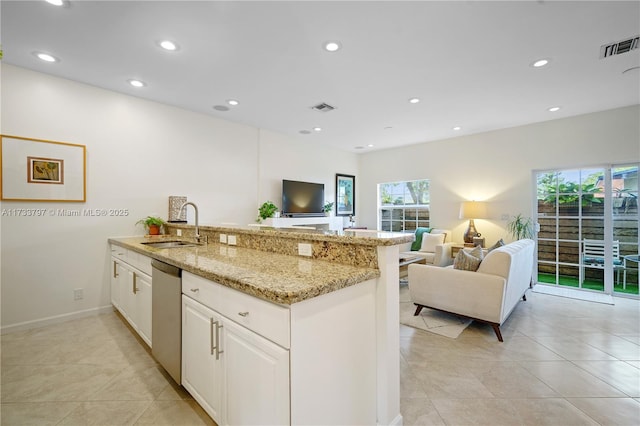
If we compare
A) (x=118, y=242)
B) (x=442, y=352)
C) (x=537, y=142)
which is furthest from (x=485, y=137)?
(x=118, y=242)

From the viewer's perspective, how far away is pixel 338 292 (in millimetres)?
1279

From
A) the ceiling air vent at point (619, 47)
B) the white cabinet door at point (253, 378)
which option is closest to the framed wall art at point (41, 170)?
the white cabinet door at point (253, 378)

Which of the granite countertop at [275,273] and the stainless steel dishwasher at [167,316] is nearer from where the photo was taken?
the granite countertop at [275,273]

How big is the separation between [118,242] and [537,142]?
6160mm

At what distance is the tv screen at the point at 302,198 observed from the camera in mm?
5316

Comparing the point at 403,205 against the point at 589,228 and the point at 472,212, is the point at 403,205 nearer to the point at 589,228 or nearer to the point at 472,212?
the point at 472,212

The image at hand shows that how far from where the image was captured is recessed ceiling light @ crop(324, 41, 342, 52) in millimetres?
2461

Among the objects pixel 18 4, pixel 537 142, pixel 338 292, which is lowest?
pixel 338 292

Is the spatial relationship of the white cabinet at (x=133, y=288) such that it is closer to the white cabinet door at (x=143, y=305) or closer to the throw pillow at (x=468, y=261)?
the white cabinet door at (x=143, y=305)

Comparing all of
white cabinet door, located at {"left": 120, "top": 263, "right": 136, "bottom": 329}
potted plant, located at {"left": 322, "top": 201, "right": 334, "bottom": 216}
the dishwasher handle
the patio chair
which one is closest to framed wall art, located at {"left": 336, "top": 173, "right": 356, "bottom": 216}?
potted plant, located at {"left": 322, "top": 201, "right": 334, "bottom": 216}

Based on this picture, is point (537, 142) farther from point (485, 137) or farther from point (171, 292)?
point (171, 292)

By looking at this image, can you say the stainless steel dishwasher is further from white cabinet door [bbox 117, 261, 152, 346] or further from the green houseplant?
the green houseplant

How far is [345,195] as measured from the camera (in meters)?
6.80

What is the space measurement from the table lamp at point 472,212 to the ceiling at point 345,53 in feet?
5.15
